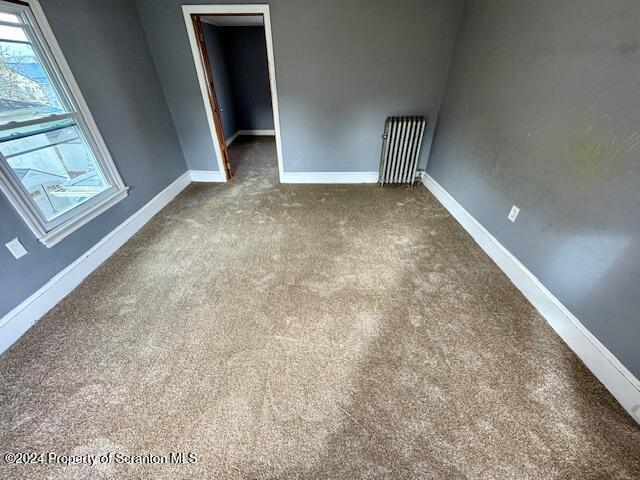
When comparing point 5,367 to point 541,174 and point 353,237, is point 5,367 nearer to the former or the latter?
point 353,237

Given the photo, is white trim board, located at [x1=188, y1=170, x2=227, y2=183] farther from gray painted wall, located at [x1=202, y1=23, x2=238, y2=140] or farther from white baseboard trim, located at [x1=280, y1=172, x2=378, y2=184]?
gray painted wall, located at [x1=202, y1=23, x2=238, y2=140]

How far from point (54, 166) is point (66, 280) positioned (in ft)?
2.95

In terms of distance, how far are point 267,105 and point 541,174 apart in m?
5.49

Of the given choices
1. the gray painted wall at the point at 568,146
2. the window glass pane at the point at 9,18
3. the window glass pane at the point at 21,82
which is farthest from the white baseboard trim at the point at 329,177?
the window glass pane at the point at 9,18

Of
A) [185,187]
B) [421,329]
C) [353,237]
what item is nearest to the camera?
[421,329]

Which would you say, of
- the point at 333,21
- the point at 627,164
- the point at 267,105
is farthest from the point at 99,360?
the point at 267,105

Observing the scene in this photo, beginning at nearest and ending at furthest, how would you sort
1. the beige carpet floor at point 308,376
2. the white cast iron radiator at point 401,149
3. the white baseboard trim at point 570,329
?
the beige carpet floor at point 308,376
the white baseboard trim at point 570,329
the white cast iron radiator at point 401,149

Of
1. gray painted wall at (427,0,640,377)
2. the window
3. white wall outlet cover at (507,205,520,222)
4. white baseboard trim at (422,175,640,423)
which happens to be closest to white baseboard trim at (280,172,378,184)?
gray painted wall at (427,0,640,377)

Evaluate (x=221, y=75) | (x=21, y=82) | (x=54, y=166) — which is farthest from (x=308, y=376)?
(x=221, y=75)

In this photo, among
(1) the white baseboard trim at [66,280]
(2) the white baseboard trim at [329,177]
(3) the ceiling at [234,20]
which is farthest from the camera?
(3) the ceiling at [234,20]

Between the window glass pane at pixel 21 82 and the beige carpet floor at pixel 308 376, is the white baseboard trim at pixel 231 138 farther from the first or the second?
the beige carpet floor at pixel 308 376

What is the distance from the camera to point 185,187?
3.49 metres

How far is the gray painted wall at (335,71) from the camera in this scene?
2.59m

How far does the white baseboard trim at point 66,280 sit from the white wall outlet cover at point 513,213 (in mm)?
3475
